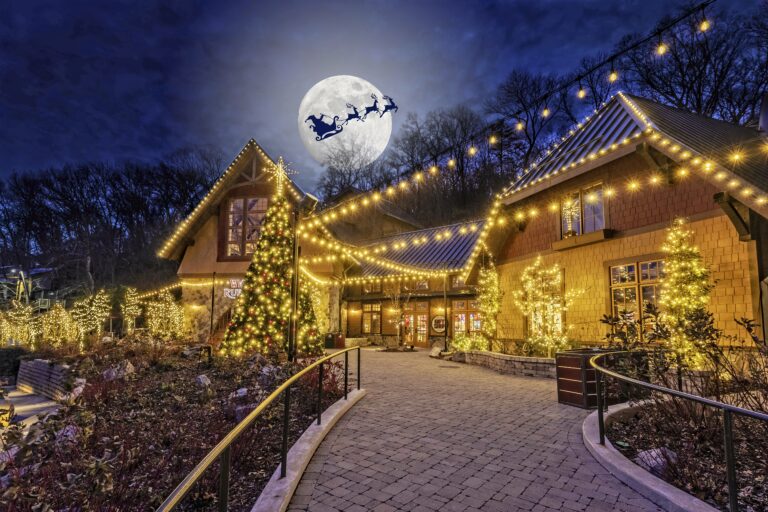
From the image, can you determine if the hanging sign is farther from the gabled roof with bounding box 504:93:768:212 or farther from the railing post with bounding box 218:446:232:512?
the railing post with bounding box 218:446:232:512

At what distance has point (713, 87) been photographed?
72.6ft

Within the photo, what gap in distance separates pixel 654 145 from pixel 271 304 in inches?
387

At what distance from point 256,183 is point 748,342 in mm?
17180

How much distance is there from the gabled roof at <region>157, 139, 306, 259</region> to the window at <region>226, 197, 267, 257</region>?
0.78 metres

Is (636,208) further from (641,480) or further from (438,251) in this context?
(438,251)

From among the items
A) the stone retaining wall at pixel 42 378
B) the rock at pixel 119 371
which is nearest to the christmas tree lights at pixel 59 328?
the stone retaining wall at pixel 42 378

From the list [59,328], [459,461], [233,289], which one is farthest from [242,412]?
[59,328]

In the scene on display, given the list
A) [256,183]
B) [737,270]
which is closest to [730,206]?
[737,270]

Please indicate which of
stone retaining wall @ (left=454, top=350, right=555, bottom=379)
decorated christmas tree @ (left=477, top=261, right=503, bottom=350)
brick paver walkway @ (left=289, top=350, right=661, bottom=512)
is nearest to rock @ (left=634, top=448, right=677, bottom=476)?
brick paver walkway @ (left=289, top=350, right=661, bottom=512)

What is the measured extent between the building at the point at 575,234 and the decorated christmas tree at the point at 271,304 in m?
1.18

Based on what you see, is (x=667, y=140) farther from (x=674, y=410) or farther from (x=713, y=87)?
(x=713, y=87)

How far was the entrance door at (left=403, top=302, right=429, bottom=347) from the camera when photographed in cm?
2131

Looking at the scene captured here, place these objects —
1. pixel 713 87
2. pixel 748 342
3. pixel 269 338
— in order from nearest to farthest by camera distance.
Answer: pixel 748 342, pixel 269 338, pixel 713 87

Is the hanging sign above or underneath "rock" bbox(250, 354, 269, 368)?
above
